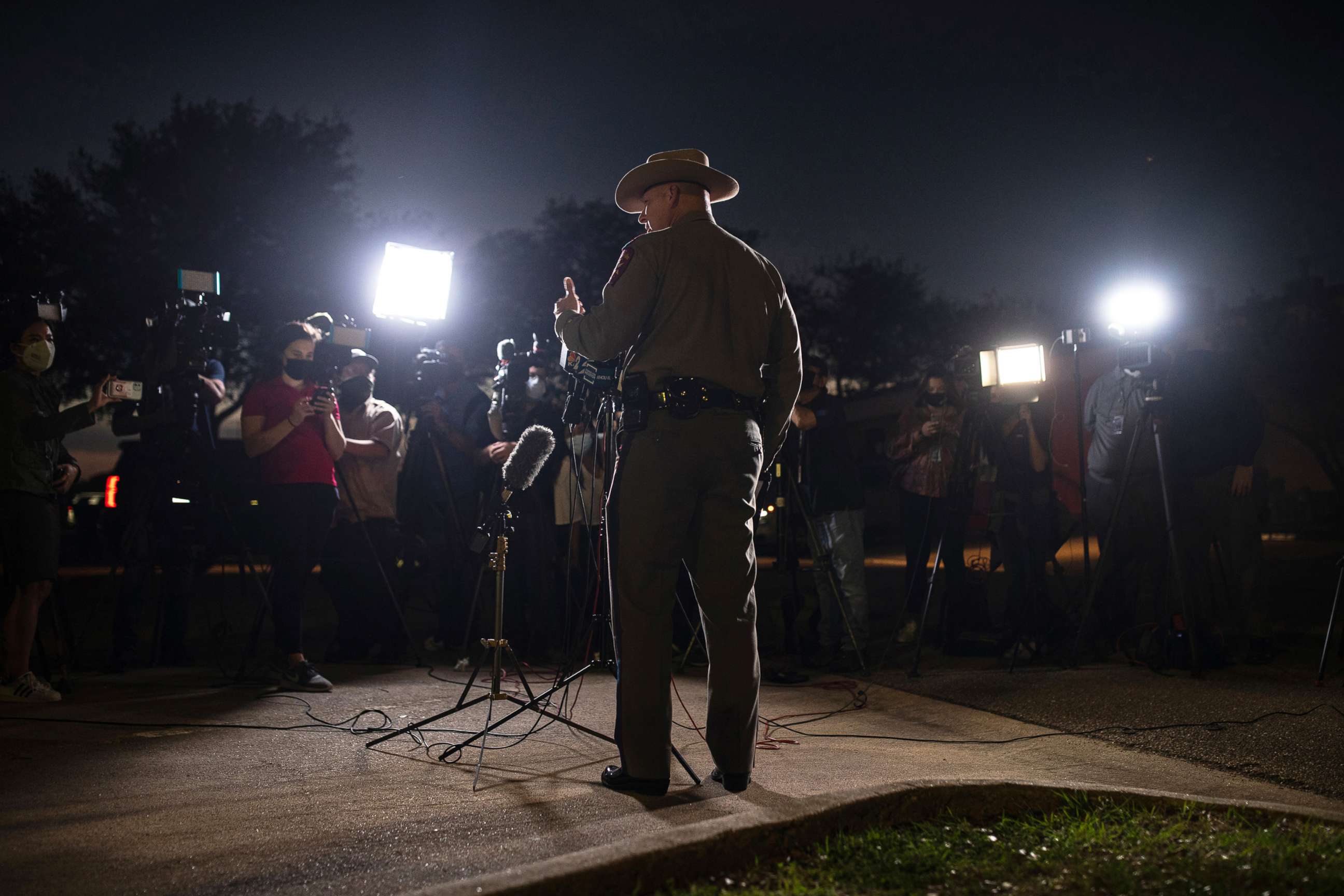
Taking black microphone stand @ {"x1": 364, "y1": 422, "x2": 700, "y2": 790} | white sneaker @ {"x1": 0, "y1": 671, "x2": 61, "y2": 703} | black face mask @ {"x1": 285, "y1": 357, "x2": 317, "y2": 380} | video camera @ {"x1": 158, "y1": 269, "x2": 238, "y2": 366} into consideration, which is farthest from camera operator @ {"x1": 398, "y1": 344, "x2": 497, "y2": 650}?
black microphone stand @ {"x1": 364, "y1": 422, "x2": 700, "y2": 790}

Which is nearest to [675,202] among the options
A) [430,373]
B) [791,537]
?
[791,537]

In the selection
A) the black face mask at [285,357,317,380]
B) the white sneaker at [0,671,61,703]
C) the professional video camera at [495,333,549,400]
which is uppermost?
the professional video camera at [495,333,549,400]

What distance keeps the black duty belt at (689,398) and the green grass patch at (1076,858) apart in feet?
4.57

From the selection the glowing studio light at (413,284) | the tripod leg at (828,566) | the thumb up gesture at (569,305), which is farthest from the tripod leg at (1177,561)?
the glowing studio light at (413,284)

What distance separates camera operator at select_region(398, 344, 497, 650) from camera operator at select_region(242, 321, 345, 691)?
4.45 feet

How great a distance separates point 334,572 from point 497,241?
85.5 ft

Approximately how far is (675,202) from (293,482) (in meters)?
3.07

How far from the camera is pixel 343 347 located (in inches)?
230

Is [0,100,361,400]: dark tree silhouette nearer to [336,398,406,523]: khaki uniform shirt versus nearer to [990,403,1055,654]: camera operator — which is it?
[336,398,406,523]: khaki uniform shirt

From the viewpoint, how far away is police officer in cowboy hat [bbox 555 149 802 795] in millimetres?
3078

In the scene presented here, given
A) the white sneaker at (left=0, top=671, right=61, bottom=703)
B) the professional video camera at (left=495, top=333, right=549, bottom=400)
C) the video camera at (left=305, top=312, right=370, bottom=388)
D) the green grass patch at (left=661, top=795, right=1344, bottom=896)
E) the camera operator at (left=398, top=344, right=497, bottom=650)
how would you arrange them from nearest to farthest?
1. the green grass patch at (left=661, top=795, right=1344, bottom=896)
2. the white sneaker at (left=0, top=671, right=61, bottom=703)
3. the video camera at (left=305, top=312, right=370, bottom=388)
4. the professional video camera at (left=495, top=333, right=549, bottom=400)
5. the camera operator at (left=398, top=344, right=497, bottom=650)

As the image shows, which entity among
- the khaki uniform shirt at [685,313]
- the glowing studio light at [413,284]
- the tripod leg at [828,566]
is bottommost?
the tripod leg at [828,566]

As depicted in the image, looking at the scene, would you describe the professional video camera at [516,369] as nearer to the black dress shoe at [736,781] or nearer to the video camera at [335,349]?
the video camera at [335,349]

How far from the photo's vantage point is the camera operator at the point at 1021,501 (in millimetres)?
6297
